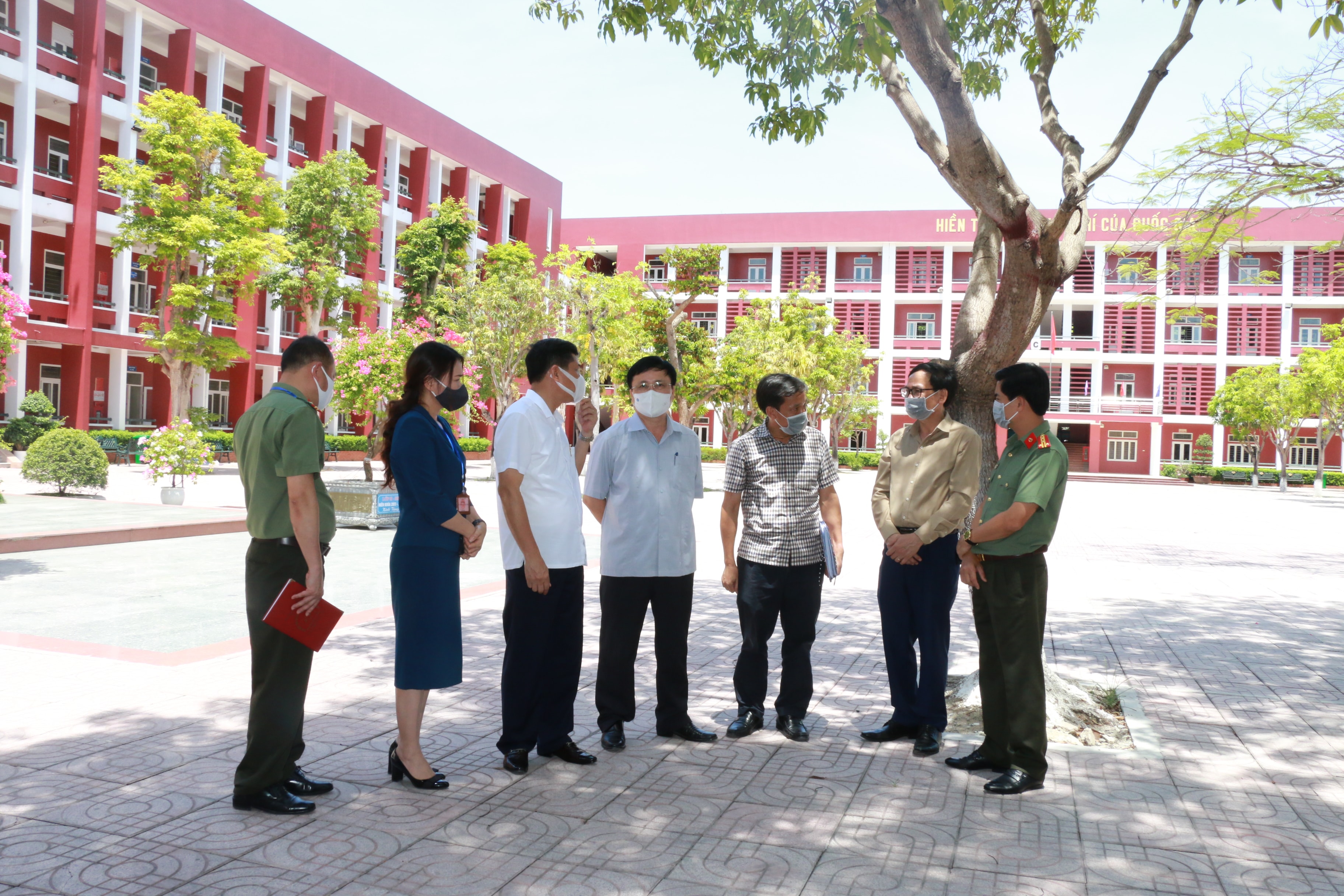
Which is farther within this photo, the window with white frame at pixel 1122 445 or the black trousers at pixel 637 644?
the window with white frame at pixel 1122 445

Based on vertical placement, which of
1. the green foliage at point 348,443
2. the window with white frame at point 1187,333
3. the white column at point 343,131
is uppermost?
the white column at point 343,131

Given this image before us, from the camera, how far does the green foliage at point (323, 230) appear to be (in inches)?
1267

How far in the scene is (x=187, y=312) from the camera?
2750 centimetres

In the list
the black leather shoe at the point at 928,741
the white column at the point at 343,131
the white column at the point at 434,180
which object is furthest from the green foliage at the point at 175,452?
the white column at the point at 434,180

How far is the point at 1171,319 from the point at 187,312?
2451 centimetres

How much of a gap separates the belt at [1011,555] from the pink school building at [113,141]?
20.9 meters

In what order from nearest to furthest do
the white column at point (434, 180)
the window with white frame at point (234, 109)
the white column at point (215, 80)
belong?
the white column at point (215, 80) < the window with white frame at point (234, 109) < the white column at point (434, 180)

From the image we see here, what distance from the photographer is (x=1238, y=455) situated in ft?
173

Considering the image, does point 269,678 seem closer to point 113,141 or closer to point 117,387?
point 117,387

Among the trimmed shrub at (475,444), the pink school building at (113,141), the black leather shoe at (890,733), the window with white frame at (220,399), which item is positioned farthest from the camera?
the trimmed shrub at (475,444)

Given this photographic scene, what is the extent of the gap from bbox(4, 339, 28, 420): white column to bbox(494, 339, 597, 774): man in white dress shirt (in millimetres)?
28272

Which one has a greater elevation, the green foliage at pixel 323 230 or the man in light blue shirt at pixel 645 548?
the green foliage at pixel 323 230

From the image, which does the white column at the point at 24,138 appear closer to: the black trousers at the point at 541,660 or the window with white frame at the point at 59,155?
the window with white frame at the point at 59,155

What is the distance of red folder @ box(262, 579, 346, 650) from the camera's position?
3.69 m
